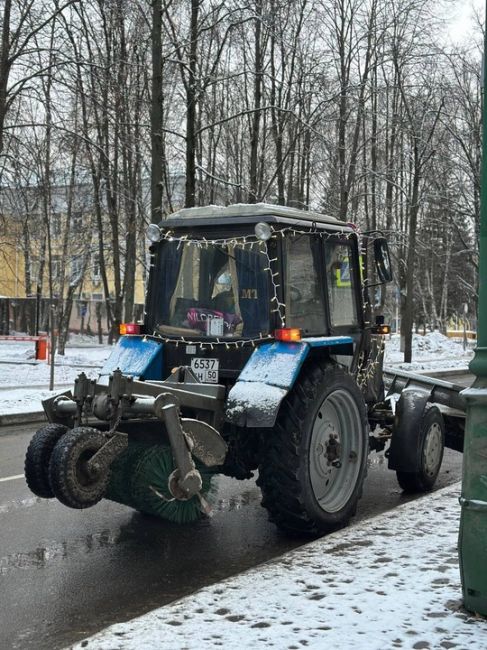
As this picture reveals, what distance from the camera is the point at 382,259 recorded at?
279 inches

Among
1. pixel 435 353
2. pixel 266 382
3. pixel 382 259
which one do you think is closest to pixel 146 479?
pixel 266 382

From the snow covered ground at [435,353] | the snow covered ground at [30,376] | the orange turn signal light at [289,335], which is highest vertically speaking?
the orange turn signal light at [289,335]

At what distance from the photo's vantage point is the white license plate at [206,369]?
21.6 ft

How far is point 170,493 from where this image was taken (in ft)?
17.9

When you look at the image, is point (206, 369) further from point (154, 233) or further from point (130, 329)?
point (154, 233)

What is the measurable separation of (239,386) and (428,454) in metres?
2.74

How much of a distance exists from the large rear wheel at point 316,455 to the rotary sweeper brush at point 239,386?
12mm

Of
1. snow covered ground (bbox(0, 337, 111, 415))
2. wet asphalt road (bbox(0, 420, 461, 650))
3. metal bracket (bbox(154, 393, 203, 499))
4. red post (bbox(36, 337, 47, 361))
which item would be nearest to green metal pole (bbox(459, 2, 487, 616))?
metal bracket (bbox(154, 393, 203, 499))

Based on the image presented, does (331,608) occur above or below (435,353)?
below

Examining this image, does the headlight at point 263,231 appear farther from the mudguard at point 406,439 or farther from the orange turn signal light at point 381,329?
the mudguard at point 406,439

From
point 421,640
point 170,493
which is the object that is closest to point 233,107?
point 170,493

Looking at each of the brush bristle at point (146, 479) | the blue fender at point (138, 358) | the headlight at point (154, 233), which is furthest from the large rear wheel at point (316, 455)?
the headlight at point (154, 233)

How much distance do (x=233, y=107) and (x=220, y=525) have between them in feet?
71.7

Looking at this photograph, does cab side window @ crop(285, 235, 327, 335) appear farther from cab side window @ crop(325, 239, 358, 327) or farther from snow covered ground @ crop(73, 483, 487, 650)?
snow covered ground @ crop(73, 483, 487, 650)
